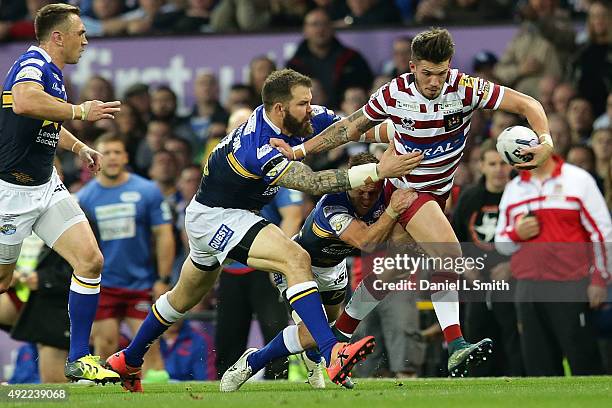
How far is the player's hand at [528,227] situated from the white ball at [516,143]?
2801 mm

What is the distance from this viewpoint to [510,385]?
11.3m

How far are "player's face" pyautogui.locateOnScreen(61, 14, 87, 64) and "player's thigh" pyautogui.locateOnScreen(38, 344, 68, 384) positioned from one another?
434 centimetres

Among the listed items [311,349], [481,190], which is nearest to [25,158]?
[311,349]

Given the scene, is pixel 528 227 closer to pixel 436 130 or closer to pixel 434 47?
pixel 436 130

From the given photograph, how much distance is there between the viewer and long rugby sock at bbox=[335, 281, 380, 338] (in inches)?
466

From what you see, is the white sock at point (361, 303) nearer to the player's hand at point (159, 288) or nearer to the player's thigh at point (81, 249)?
the player's thigh at point (81, 249)

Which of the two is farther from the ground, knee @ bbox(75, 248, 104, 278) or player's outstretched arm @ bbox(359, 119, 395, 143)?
player's outstretched arm @ bbox(359, 119, 395, 143)

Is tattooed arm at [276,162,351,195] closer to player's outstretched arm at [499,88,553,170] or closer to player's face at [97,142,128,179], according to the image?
player's outstretched arm at [499,88,553,170]

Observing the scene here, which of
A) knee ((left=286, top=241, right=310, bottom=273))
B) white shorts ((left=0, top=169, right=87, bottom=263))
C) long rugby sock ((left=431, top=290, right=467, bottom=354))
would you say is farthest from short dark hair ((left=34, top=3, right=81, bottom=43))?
long rugby sock ((left=431, top=290, right=467, bottom=354))

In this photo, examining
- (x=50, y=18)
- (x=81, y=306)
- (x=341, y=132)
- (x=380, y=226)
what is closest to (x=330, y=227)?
(x=380, y=226)

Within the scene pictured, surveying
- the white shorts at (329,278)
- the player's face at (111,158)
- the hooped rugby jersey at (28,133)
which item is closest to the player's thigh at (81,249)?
the hooped rugby jersey at (28,133)

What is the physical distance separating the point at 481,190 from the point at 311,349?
146 inches

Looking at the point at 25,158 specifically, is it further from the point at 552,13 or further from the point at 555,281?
the point at 552,13

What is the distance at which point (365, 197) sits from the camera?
11.6 metres
